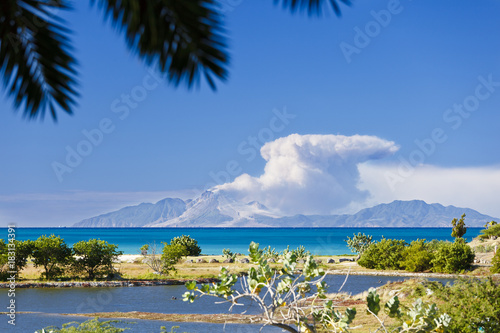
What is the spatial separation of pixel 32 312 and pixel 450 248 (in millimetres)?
41852

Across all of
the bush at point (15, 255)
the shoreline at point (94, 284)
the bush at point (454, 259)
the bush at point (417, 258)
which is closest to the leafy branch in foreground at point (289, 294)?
the shoreline at point (94, 284)

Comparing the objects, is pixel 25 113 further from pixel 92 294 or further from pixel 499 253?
pixel 499 253

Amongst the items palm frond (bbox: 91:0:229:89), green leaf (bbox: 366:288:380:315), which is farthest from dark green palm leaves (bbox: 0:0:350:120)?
green leaf (bbox: 366:288:380:315)

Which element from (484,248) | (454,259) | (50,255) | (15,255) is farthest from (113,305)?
Result: (484,248)

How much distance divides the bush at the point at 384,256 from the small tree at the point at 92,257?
101 feet

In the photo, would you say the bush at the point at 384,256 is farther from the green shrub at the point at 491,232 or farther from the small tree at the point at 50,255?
the small tree at the point at 50,255

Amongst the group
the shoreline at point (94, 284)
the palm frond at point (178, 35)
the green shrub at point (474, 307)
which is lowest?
the shoreline at point (94, 284)

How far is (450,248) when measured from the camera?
5662cm

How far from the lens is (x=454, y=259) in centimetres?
5553

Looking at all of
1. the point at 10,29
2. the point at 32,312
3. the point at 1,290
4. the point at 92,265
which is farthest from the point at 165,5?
the point at 92,265

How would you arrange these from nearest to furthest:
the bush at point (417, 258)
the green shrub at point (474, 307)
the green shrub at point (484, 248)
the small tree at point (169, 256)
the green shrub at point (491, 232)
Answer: the green shrub at point (474, 307) < the small tree at point (169, 256) < the bush at point (417, 258) < the green shrub at point (484, 248) < the green shrub at point (491, 232)

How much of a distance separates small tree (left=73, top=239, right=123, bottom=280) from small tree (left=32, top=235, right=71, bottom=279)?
3.32 feet

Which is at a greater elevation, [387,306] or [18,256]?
[387,306]

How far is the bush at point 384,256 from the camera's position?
207 feet
